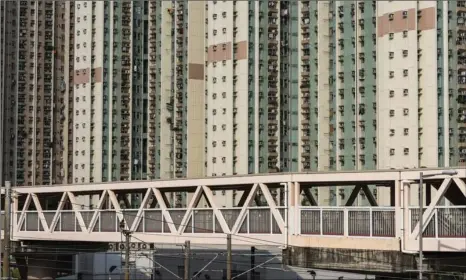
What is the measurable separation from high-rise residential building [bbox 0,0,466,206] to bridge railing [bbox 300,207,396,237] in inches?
2068

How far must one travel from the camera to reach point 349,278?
79.8 metres

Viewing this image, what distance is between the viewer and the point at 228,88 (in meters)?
111

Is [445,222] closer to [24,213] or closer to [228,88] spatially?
[24,213]

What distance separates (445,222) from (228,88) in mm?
75822

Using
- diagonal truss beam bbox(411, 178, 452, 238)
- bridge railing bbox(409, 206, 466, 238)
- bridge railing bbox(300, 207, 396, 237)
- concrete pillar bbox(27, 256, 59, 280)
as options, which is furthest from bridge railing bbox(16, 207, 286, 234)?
concrete pillar bbox(27, 256, 59, 280)

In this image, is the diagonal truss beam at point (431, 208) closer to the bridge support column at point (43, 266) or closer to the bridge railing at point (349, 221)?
the bridge railing at point (349, 221)

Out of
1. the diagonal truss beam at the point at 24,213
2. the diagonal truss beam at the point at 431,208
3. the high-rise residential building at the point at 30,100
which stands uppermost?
the high-rise residential building at the point at 30,100

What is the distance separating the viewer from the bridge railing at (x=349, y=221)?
37438 mm

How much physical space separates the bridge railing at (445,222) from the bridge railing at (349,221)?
3.34 ft

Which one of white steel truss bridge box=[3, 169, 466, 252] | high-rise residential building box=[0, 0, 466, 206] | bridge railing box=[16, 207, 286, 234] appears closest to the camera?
white steel truss bridge box=[3, 169, 466, 252]

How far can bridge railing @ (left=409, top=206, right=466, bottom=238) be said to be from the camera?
35000 mm

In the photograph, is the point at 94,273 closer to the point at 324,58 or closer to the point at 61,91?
the point at 324,58

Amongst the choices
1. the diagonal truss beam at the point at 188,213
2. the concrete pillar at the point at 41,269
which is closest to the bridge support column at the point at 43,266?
the concrete pillar at the point at 41,269

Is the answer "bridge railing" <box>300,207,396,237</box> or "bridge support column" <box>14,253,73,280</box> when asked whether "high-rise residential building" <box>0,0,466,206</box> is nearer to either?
"bridge support column" <box>14,253,73,280</box>
